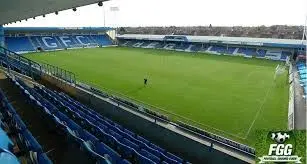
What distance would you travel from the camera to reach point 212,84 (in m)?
20.5

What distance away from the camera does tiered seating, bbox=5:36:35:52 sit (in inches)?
1592

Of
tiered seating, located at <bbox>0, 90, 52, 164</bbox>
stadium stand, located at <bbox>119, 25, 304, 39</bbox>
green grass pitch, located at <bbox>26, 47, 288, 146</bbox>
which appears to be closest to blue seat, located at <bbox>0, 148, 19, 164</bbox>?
tiered seating, located at <bbox>0, 90, 52, 164</bbox>

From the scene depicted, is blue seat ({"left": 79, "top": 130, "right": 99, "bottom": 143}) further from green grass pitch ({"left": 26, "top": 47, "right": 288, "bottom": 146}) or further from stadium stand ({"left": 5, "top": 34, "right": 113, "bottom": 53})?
stadium stand ({"left": 5, "top": 34, "right": 113, "bottom": 53})

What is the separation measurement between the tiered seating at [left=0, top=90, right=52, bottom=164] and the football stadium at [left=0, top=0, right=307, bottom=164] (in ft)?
0.07

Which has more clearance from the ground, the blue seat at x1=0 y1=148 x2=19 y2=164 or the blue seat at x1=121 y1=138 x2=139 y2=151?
the blue seat at x1=0 y1=148 x2=19 y2=164

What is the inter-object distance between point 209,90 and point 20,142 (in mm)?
14805

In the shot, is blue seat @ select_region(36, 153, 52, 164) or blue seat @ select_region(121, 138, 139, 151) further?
blue seat @ select_region(121, 138, 139, 151)

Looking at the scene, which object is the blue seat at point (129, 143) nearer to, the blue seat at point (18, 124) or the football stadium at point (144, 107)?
the football stadium at point (144, 107)

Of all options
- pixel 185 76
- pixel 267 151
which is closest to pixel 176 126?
pixel 267 151

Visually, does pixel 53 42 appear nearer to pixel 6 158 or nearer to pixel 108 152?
pixel 108 152

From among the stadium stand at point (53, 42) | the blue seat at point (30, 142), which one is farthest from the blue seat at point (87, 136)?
the stadium stand at point (53, 42)

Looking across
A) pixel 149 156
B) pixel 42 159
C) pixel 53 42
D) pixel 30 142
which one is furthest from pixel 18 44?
pixel 42 159

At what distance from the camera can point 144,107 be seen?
46.2ft

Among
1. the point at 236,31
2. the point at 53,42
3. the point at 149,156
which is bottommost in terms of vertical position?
the point at 149,156
